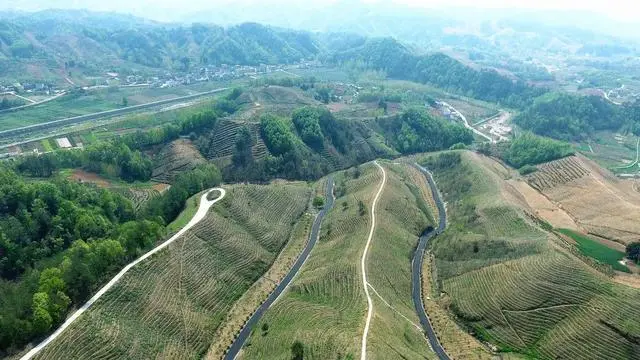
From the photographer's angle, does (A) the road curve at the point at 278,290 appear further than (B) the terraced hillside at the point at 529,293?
Yes

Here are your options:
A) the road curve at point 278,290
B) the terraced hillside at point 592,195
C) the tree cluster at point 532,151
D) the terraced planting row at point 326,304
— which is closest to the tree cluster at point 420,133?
the tree cluster at point 532,151

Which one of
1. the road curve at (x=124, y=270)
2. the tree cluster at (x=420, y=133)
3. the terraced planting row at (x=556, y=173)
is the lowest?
the tree cluster at (x=420, y=133)

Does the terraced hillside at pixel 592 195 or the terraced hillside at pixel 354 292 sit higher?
the terraced hillside at pixel 354 292

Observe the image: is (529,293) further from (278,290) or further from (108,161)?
(108,161)

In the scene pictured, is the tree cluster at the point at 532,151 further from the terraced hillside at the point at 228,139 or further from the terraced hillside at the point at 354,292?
the terraced hillside at the point at 228,139

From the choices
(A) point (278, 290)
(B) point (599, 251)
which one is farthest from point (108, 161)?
(B) point (599, 251)
